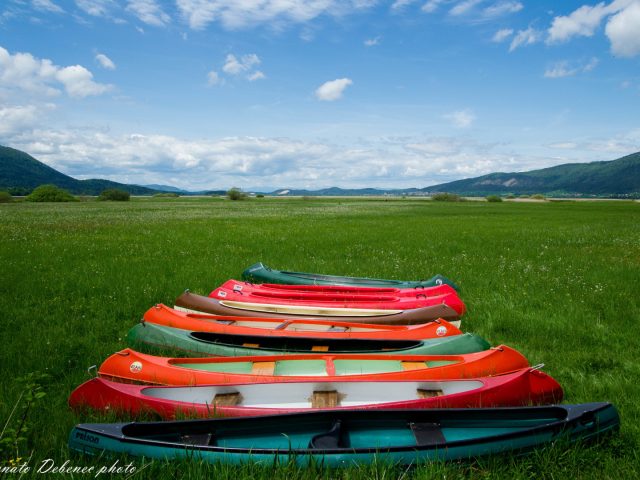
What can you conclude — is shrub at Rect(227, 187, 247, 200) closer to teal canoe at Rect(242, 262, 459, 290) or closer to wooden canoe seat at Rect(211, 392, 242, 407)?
teal canoe at Rect(242, 262, 459, 290)

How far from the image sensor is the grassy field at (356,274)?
3.53 metres

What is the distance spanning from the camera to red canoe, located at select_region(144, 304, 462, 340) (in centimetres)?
583

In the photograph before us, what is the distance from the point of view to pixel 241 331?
6.08 metres

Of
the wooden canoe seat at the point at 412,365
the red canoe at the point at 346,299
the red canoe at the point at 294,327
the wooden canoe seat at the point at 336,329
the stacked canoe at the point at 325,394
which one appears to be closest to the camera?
the stacked canoe at the point at 325,394

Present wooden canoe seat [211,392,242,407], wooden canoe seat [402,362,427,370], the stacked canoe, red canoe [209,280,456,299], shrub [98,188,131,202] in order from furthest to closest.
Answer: shrub [98,188,131,202], red canoe [209,280,456,299], wooden canoe seat [402,362,427,370], wooden canoe seat [211,392,242,407], the stacked canoe

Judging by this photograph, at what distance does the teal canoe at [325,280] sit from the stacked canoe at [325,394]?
236 centimetres

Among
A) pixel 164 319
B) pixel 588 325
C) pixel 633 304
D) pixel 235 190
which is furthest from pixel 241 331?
pixel 235 190

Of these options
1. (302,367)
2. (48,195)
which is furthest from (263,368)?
(48,195)

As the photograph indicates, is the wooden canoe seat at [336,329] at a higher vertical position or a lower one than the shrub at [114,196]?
lower

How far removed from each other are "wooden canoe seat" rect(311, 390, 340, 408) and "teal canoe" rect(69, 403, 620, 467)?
Answer: 68 cm

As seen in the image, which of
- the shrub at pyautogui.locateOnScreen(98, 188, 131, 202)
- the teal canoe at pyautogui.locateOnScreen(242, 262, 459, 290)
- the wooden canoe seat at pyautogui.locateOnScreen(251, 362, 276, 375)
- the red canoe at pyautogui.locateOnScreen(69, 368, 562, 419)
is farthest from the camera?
the shrub at pyautogui.locateOnScreen(98, 188, 131, 202)

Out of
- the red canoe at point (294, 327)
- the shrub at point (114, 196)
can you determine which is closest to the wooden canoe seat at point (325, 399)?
the red canoe at point (294, 327)

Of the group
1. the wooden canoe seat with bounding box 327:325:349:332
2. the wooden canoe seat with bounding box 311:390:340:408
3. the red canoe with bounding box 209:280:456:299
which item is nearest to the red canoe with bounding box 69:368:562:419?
the wooden canoe seat with bounding box 311:390:340:408

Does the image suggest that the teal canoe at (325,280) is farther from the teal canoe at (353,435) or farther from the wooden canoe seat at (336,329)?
the teal canoe at (353,435)
